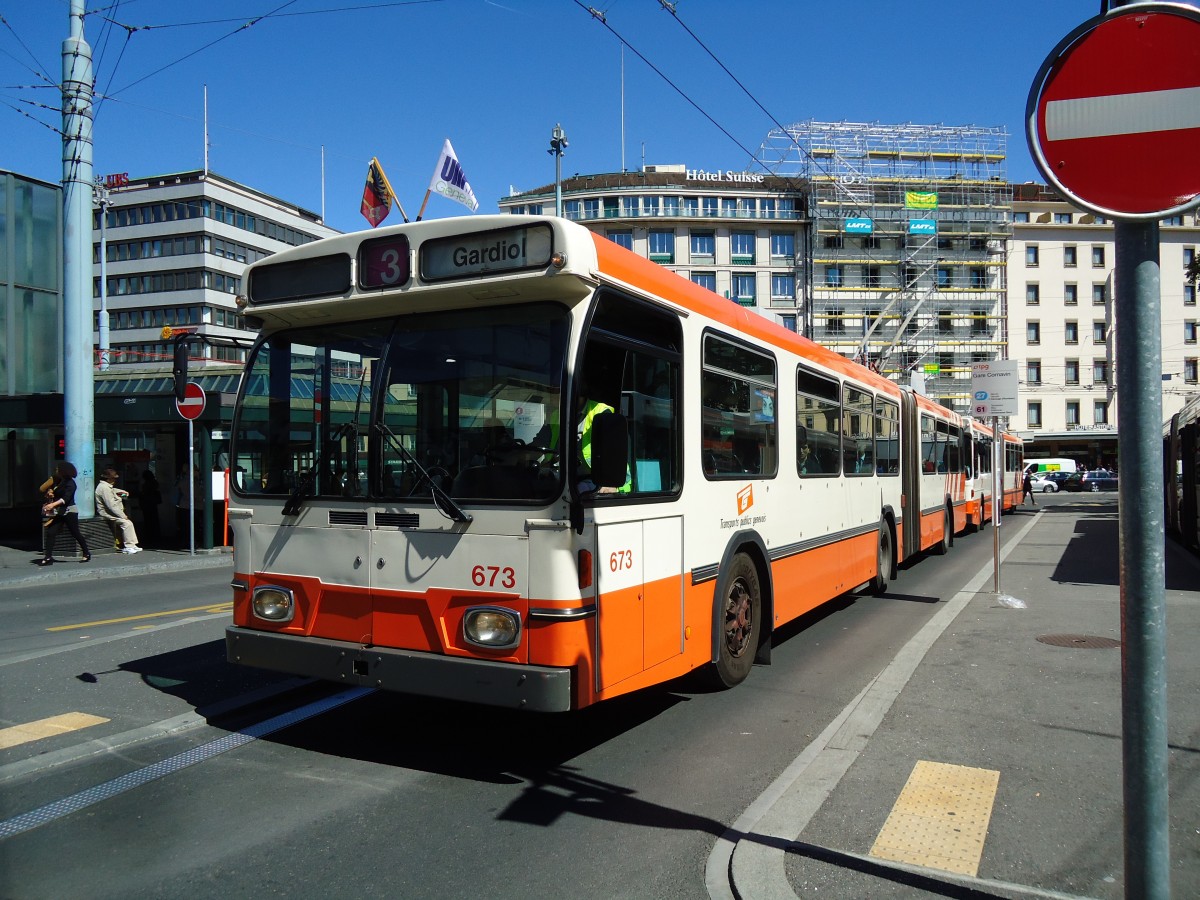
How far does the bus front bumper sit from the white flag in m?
10.7

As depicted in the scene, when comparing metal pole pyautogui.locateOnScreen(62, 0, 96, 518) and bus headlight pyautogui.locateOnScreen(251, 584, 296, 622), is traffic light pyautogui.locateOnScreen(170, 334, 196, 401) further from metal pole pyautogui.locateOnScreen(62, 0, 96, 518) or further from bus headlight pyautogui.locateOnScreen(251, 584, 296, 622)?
metal pole pyautogui.locateOnScreen(62, 0, 96, 518)

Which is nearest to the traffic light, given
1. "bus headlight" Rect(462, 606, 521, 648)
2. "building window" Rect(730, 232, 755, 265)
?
"bus headlight" Rect(462, 606, 521, 648)

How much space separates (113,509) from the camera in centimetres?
1759

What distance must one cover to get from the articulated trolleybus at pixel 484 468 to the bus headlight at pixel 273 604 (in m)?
0.02

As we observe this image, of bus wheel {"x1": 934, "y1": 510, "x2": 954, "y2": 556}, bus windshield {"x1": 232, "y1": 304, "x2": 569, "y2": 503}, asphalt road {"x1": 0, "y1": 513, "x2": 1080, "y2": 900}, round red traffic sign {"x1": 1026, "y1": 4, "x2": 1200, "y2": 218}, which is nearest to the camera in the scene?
round red traffic sign {"x1": 1026, "y1": 4, "x2": 1200, "y2": 218}

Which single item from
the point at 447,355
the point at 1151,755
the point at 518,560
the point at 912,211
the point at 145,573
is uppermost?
the point at 912,211

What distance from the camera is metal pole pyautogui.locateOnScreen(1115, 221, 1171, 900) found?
103 inches

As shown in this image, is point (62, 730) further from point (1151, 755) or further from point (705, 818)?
point (1151, 755)

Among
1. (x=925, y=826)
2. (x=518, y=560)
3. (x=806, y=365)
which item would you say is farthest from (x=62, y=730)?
(x=806, y=365)

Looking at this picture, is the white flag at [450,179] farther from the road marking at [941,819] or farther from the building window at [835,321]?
the building window at [835,321]

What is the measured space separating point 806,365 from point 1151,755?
628cm

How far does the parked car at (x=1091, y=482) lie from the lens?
192 feet

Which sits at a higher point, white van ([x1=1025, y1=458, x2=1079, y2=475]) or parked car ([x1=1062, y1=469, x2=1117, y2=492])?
white van ([x1=1025, y1=458, x2=1079, y2=475])

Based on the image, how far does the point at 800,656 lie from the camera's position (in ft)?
26.9
